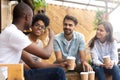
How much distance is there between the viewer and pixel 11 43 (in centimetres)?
185

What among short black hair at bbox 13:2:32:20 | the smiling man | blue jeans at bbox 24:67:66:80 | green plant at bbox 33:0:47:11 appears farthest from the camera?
green plant at bbox 33:0:47:11

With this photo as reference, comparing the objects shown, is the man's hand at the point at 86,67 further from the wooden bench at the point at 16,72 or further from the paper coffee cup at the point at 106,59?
the wooden bench at the point at 16,72

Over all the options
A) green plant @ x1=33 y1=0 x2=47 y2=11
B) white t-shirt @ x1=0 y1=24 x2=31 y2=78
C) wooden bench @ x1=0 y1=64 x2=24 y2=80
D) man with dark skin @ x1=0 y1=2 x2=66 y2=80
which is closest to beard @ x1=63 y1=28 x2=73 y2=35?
man with dark skin @ x1=0 y1=2 x2=66 y2=80

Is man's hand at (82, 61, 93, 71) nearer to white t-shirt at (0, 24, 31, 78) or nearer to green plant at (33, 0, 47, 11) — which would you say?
white t-shirt at (0, 24, 31, 78)

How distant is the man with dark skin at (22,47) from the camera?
1844 millimetres

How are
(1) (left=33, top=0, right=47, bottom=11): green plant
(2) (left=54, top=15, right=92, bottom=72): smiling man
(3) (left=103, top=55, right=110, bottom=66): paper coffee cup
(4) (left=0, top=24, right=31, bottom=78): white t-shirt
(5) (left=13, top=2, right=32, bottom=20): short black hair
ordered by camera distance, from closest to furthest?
(4) (left=0, top=24, right=31, bottom=78): white t-shirt → (5) (left=13, top=2, right=32, bottom=20): short black hair → (3) (left=103, top=55, right=110, bottom=66): paper coffee cup → (2) (left=54, top=15, right=92, bottom=72): smiling man → (1) (left=33, top=0, right=47, bottom=11): green plant

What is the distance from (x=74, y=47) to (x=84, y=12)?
4.30 metres

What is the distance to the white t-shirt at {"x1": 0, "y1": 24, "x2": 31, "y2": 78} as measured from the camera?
1839 mm

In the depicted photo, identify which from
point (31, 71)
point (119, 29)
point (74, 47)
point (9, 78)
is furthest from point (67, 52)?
point (119, 29)

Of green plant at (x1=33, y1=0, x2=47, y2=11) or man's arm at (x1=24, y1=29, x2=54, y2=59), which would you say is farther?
green plant at (x1=33, y1=0, x2=47, y2=11)

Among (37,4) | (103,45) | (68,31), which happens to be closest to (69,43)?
(68,31)

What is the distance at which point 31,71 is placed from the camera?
6.91 feet

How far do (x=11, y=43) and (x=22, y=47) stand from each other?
0.08 meters

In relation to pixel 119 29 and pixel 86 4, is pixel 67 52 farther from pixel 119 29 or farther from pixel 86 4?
pixel 86 4
